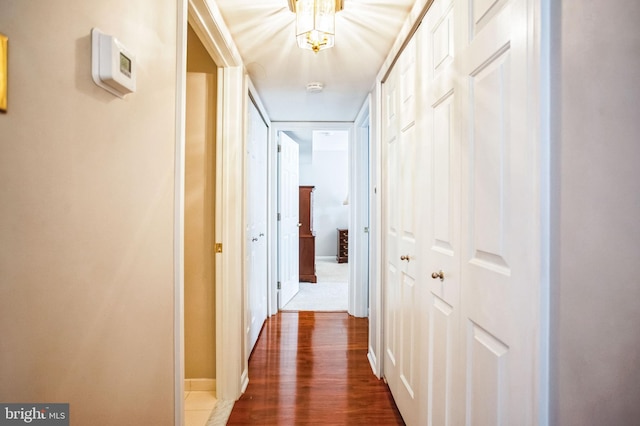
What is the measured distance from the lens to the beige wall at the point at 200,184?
2.20m

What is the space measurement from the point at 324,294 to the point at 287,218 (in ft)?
4.19

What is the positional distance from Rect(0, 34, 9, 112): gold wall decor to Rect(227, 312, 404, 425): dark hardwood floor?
194 centimetres

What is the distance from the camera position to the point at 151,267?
104 cm

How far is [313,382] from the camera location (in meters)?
2.38

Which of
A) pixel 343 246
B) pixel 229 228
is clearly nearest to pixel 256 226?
pixel 229 228

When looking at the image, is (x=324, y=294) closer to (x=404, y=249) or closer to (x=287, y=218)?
(x=287, y=218)

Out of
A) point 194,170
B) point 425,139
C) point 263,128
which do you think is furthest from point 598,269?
point 263,128

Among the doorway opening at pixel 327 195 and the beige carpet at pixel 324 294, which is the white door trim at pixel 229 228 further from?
the doorway opening at pixel 327 195

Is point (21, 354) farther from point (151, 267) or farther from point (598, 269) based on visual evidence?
point (598, 269)

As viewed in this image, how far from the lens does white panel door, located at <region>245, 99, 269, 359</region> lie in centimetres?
271

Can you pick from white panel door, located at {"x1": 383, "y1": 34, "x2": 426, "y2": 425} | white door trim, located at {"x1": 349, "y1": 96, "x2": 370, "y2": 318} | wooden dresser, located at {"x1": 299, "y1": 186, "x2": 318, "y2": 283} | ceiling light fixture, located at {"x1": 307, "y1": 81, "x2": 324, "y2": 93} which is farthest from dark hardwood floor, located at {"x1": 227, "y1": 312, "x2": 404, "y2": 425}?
ceiling light fixture, located at {"x1": 307, "y1": 81, "x2": 324, "y2": 93}

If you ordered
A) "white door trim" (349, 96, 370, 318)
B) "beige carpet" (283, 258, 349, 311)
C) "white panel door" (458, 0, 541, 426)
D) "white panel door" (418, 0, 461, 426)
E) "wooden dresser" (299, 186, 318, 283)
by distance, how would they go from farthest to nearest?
"wooden dresser" (299, 186, 318, 283) → "beige carpet" (283, 258, 349, 311) → "white door trim" (349, 96, 370, 318) → "white panel door" (418, 0, 461, 426) → "white panel door" (458, 0, 541, 426)

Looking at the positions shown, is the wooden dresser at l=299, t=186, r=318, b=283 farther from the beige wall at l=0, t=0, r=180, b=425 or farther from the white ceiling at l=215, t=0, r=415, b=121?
the beige wall at l=0, t=0, r=180, b=425

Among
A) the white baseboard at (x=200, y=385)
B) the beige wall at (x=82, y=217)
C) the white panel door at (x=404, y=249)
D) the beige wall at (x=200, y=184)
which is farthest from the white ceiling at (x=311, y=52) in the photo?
the white baseboard at (x=200, y=385)
